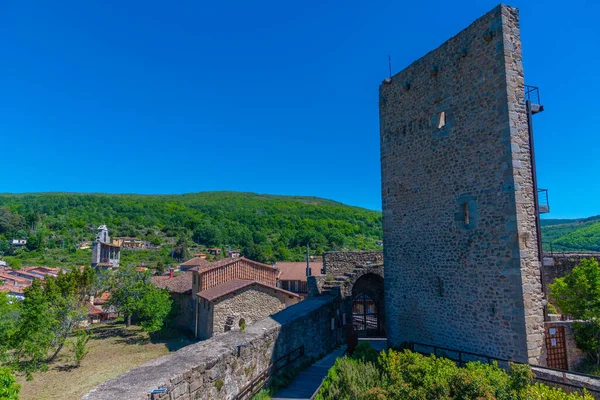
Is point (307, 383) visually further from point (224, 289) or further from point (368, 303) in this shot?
point (224, 289)

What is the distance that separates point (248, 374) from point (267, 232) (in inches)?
3748

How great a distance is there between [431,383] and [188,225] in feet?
371

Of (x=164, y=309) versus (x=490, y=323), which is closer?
(x=490, y=323)

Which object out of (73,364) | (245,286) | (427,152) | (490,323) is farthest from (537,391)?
(73,364)

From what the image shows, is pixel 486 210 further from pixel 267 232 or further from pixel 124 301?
pixel 267 232

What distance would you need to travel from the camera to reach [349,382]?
7766 mm

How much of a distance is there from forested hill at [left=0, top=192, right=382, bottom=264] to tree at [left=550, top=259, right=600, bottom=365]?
209ft

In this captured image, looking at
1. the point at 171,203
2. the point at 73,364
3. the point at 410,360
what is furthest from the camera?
the point at 171,203

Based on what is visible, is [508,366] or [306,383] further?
[306,383]

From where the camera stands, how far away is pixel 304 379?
10.6m

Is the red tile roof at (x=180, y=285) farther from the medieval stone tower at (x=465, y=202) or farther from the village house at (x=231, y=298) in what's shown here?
the medieval stone tower at (x=465, y=202)

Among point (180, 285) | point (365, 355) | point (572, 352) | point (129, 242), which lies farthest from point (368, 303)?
point (129, 242)

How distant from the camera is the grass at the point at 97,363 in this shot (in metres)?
16.7

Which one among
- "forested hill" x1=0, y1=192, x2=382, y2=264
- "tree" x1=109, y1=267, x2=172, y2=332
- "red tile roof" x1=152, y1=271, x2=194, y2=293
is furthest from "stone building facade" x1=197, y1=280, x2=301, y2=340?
"forested hill" x1=0, y1=192, x2=382, y2=264
